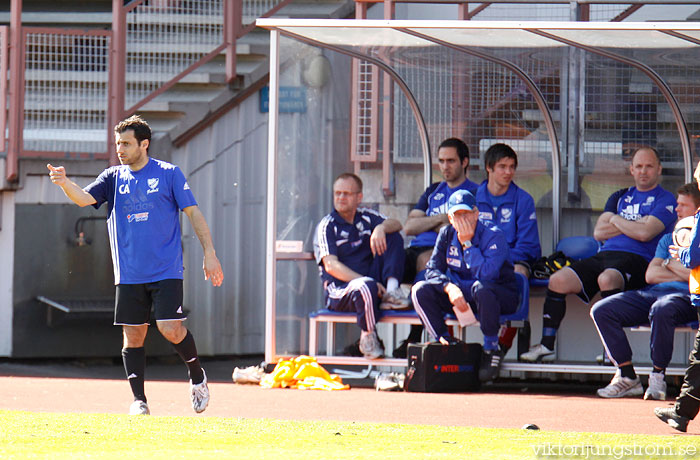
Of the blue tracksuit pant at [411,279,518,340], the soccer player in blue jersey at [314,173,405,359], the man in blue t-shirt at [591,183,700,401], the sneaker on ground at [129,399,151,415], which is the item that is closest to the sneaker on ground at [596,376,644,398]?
the man in blue t-shirt at [591,183,700,401]

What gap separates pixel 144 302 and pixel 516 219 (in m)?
3.41

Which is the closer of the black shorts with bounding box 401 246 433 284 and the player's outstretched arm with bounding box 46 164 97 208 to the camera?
the player's outstretched arm with bounding box 46 164 97 208

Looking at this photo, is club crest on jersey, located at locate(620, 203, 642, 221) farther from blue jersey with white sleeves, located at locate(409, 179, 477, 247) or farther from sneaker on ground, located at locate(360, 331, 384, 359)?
sneaker on ground, located at locate(360, 331, 384, 359)

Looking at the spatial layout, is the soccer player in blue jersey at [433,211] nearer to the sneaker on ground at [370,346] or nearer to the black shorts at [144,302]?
A: the sneaker on ground at [370,346]

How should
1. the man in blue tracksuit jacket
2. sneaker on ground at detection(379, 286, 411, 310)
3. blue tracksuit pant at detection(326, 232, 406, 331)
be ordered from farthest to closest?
sneaker on ground at detection(379, 286, 411, 310), blue tracksuit pant at detection(326, 232, 406, 331), the man in blue tracksuit jacket

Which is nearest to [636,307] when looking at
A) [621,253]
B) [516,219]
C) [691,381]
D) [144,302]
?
[621,253]

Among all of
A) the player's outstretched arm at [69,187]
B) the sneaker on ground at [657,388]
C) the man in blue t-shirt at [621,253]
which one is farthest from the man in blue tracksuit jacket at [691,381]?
the player's outstretched arm at [69,187]

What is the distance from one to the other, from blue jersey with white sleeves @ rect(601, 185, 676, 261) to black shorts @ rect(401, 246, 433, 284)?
1.38m

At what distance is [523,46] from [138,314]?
383 cm

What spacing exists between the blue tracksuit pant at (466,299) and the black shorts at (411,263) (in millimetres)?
729

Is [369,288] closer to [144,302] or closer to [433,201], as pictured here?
[433,201]

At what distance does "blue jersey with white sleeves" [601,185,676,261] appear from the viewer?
835cm

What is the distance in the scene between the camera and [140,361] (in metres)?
6.48

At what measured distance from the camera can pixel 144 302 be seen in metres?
6.48
